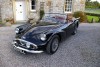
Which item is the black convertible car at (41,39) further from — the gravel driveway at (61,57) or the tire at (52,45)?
the gravel driveway at (61,57)

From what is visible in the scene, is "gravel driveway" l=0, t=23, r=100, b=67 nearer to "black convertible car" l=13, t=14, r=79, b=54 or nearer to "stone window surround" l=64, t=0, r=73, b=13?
"black convertible car" l=13, t=14, r=79, b=54

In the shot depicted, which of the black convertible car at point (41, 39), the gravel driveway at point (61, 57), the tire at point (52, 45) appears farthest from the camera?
the tire at point (52, 45)

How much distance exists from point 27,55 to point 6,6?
31.3ft

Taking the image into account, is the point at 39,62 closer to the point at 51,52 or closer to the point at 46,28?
the point at 51,52

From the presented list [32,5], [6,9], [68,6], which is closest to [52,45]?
[32,5]

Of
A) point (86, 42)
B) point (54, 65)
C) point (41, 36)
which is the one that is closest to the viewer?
point (54, 65)

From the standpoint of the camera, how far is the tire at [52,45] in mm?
4965

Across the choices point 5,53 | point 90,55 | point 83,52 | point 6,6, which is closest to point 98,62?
point 90,55

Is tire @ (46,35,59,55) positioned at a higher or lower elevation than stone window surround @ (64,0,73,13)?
lower

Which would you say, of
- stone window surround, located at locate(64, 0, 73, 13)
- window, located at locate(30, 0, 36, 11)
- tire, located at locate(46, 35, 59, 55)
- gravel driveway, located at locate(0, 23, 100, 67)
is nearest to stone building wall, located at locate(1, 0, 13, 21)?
window, located at locate(30, 0, 36, 11)

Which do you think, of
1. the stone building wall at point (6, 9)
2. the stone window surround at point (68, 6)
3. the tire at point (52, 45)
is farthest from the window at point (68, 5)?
the tire at point (52, 45)

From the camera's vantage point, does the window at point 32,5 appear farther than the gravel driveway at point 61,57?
Yes

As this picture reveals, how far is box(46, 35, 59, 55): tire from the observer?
195 inches

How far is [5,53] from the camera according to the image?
17.8ft
